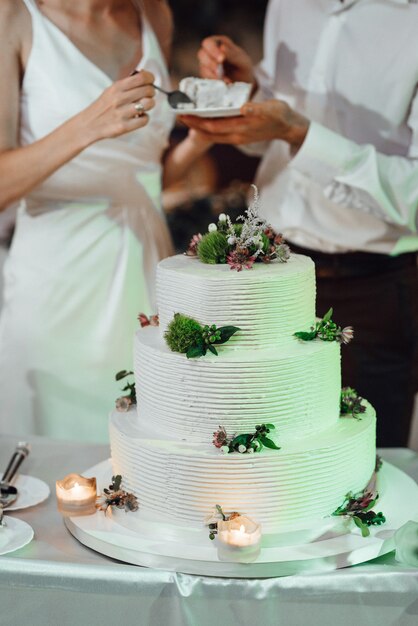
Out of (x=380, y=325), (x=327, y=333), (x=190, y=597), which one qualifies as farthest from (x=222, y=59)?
(x=190, y=597)

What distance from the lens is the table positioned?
64.1 inches

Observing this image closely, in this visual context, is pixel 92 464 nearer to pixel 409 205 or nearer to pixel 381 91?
pixel 409 205

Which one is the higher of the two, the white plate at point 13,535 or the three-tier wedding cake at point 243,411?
the three-tier wedding cake at point 243,411

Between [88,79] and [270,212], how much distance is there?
0.80 m

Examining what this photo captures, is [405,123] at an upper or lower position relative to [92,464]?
upper

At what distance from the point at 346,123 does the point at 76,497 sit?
166 cm

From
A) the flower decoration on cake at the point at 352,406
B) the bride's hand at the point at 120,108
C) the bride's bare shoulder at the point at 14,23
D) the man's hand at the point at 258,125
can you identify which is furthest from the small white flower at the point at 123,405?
the bride's bare shoulder at the point at 14,23

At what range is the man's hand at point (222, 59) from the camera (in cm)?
286

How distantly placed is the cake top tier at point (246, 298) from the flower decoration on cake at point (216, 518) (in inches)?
13.0

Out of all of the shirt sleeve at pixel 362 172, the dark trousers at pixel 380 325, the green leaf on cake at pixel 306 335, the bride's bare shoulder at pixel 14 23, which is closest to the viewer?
the green leaf on cake at pixel 306 335

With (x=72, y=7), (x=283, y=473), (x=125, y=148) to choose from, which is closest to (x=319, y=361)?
(x=283, y=473)

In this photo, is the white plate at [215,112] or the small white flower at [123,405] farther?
the white plate at [215,112]

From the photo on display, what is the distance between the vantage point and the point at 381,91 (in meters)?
2.81

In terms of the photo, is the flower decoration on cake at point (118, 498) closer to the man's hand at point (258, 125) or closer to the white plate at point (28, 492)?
the white plate at point (28, 492)
